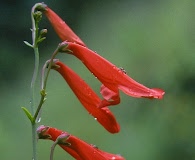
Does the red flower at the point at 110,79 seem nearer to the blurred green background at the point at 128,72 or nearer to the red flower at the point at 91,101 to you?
the red flower at the point at 91,101

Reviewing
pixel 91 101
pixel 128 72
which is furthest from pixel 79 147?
pixel 128 72

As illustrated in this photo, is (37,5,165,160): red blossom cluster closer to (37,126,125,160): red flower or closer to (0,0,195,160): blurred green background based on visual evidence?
(37,126,125,160): red flower

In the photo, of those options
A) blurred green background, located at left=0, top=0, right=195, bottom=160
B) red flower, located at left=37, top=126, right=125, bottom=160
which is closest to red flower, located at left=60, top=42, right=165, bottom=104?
red flower, located at left=37, top=126, right=125, bottom=160

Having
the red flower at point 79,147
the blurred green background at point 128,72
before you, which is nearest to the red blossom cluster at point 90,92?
the red flower at point 79,147

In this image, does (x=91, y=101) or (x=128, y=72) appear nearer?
(x=91, y=101)

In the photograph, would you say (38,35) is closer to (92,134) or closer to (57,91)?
Result: (92,134)

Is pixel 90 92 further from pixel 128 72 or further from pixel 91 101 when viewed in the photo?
pixel 128 72

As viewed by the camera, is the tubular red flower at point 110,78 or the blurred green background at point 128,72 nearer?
the tubular red flower at point 110,78
